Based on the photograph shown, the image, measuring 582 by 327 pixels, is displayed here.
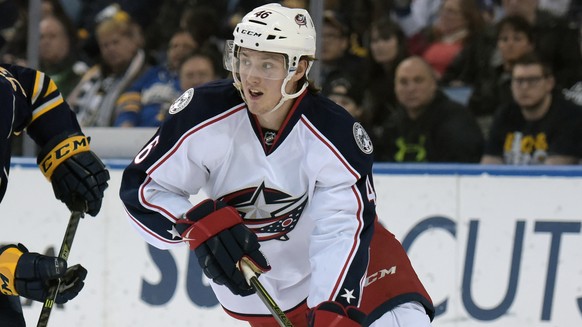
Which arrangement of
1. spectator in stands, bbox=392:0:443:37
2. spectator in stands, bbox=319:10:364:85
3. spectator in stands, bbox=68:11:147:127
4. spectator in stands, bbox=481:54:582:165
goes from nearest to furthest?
spectator in stands, bbox=481:54:582:165
spectator in stands, bbox=319:10:364:85
spectator in stands, bbox=392:0:443:37
spectator in stands, bbox=68:11:147:127

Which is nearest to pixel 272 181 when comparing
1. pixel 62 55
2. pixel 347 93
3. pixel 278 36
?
pixel 278 36

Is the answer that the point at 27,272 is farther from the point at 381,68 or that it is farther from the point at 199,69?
the point at 381,68

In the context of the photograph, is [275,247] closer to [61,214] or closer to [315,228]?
[315,228]

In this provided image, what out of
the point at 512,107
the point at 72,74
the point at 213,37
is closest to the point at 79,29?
the point at 72,74

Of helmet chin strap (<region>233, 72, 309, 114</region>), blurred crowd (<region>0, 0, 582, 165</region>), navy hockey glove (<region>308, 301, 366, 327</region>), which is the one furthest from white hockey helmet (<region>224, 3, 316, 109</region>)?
blurred crowd (<region>0, 0, 582, 165</region>)

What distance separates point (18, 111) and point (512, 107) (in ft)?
7.79

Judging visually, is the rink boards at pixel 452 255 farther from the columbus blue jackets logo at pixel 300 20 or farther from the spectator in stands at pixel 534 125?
the columbus blue jackets logo at pixel 300 20

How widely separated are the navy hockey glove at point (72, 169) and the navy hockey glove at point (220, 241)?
487 millimetres

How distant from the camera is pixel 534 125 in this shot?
14.4ft

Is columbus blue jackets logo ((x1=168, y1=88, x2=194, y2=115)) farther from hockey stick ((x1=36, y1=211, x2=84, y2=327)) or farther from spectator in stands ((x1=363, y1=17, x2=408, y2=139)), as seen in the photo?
spectator in stands ((x1=363, y1=17, x2=408, y2=139))

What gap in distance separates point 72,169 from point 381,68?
2.25 metres

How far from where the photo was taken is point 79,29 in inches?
221

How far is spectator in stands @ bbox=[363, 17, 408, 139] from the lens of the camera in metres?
4.86

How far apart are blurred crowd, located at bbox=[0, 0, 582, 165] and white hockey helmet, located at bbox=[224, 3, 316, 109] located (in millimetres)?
1800
